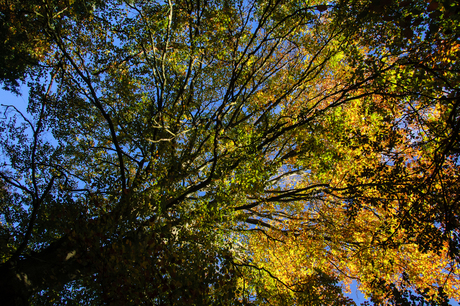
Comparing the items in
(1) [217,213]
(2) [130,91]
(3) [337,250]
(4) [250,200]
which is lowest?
(1) [217,213]

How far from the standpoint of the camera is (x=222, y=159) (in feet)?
24.6

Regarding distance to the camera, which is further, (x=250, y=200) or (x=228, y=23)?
(x=250, y=200)

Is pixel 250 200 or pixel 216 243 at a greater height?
pixel 250 200

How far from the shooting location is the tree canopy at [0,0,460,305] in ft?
16.4

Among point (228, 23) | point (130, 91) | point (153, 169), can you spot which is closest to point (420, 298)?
point (153, 169)

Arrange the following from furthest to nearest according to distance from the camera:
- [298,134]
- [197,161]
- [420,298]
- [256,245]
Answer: [256,245], [197,161], [298,134], [420,298]

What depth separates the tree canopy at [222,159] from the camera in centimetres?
498

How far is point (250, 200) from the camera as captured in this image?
9.39 meters

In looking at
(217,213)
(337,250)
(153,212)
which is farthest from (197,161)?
(337,250)

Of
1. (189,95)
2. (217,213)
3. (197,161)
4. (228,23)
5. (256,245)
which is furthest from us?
Answer: (256,245)

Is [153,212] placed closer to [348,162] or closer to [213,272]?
[213,272]

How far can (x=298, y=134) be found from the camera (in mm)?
8203

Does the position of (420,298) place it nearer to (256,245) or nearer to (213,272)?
(213,272)

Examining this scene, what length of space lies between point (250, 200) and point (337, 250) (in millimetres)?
4384
